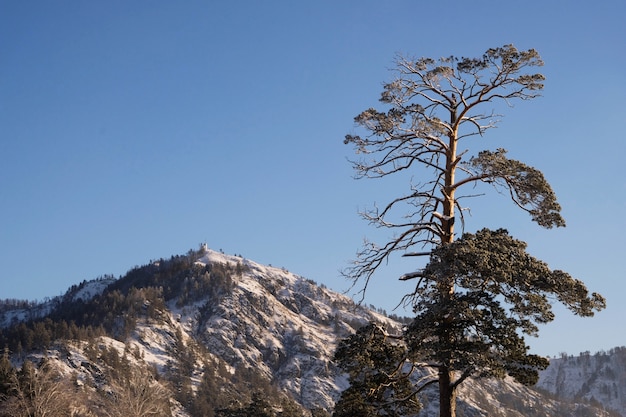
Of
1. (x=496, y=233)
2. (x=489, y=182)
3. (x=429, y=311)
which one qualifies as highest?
(x=489, y=182)

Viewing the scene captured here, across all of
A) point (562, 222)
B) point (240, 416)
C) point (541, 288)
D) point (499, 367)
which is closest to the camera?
point (499, 367)

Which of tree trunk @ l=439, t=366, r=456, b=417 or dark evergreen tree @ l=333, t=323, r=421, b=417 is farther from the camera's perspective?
dark evergreen tree @ l=333, t=323, r=421, b=417

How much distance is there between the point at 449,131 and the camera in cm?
2044

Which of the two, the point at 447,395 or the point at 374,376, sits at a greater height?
the point at 374,376

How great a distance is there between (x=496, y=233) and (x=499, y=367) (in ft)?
11.9

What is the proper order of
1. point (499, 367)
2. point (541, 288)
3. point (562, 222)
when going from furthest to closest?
point (562, 222), point (541, 288), point (499, 367)

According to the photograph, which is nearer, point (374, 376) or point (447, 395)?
point (447, 395)

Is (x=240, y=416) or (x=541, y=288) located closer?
(x=541, y=288)

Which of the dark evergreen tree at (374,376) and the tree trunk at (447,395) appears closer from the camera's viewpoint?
the tree trunk at (447,395)

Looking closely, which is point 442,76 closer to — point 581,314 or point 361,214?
point 361,214

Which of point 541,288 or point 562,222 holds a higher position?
point 562,222

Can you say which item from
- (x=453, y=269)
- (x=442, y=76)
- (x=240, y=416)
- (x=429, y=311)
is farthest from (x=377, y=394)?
(x=240, y=416)

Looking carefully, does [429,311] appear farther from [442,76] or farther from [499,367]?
[442,76]

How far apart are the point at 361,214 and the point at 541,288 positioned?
197 inches
